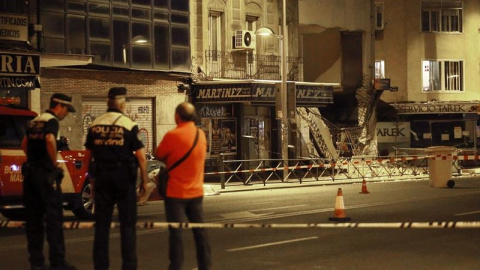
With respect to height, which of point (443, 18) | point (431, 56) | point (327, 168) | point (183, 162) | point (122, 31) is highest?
point (443, 18)

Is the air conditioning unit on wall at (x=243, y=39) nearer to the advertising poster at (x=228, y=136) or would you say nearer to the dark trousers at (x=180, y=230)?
the advertising poster at (x=228, y=136)

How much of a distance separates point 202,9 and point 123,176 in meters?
28.5

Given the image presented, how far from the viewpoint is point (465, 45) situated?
54656 mm

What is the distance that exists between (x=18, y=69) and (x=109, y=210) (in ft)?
57.0

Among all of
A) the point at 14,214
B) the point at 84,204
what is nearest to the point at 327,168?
the point at 84,204

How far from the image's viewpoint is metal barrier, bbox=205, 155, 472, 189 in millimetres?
33844

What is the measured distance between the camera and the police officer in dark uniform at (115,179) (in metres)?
10.2

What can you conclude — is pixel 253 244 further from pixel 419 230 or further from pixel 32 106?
pixel 32 106

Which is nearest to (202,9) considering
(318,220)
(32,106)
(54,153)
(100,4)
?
(100,4)

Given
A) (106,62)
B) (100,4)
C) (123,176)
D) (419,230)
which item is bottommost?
(419,230)

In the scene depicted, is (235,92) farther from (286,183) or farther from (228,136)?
(286,183)

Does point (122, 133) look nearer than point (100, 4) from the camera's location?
Yes

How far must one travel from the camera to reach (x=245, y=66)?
4009 centimetres

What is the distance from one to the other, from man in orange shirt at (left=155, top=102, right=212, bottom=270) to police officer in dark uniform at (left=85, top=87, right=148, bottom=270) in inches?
12.9
